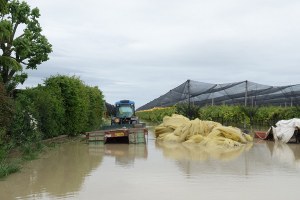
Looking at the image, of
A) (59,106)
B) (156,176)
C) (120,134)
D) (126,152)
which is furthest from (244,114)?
(156,176)

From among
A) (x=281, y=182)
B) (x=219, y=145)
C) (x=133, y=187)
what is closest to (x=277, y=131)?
(x=219, y=145)

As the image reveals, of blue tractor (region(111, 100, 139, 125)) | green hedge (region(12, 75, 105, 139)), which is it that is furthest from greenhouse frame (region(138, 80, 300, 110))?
green hedge (region(12, 75, 105, 139))

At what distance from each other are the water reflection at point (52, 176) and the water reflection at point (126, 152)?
665 mm

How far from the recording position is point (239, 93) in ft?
127

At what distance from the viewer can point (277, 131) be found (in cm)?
2230

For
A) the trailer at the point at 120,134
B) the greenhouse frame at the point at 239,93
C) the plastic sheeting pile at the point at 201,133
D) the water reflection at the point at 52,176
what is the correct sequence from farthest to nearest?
the greenhouse frame at the point at 239,93 < the trailer at the point at 120,134 < the plastic sheeting pile at the point at 201,133 < the water reflection at the point at 52,176

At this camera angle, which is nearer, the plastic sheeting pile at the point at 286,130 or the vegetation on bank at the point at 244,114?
the plastic sheeting pile at the point at 286,130

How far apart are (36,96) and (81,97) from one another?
6.55 meters

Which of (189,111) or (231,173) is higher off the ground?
(189,111)

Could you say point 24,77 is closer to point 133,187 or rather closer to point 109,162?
point 109,162

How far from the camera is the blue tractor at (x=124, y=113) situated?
25688 millimetres

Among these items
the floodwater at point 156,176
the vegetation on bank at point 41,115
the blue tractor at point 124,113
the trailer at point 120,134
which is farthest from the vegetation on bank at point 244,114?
the floodwater at point 156,176

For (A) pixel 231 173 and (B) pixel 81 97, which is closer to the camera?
(A) pixel 231 173

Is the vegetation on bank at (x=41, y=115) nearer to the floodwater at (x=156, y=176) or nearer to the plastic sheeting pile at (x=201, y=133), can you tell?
the floodwater at (x=156, y=176)
